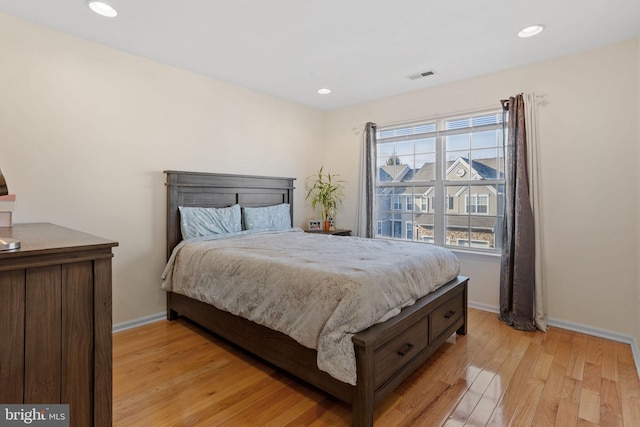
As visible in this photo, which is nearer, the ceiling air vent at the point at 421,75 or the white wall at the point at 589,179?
the white wall at the point at 589,179

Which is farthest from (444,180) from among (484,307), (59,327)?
(59,327)

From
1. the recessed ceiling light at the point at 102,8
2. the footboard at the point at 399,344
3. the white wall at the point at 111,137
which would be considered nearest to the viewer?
the footboard at the point at 399,344

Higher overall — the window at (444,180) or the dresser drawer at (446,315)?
the window at (444,180)

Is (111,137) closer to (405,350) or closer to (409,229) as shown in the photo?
(405,350)

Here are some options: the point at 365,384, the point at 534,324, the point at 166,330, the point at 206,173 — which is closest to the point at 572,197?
the point at 534,324

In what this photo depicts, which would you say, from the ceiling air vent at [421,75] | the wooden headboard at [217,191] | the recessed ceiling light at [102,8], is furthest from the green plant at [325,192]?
the recessed ceiling light at [102,8]

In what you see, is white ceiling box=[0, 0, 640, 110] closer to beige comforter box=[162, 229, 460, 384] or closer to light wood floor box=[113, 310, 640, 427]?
beige comforter box=[162, 229, 460, 384]

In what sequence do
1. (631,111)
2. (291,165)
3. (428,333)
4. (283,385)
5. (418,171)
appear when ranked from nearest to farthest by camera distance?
(283,385)
(428,333)
(631,111)
(418,171)
(291,165)

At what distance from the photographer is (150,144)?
312 centimetres

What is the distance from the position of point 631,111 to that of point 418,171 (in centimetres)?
194

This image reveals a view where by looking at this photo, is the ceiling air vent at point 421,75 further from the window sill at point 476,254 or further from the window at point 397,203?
the window sill at point 476,254

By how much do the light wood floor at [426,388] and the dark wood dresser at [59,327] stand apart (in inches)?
27.9

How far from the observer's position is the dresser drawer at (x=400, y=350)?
5.87ft

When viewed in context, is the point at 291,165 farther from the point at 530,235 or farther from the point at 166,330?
the point at 530,235
